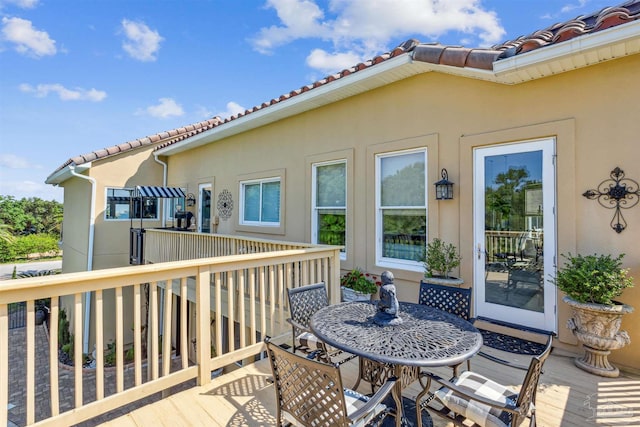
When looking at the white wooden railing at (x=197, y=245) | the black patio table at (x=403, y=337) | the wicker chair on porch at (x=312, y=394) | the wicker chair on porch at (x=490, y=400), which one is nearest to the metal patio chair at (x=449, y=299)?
the black patio table at (x=403, y=337)

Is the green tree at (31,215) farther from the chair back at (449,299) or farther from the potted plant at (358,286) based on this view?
the chair back at (449,299)

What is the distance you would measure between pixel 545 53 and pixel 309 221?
13.8ft

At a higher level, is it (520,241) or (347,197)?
(347,197)

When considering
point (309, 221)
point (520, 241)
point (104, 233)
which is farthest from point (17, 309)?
point (520, 241)

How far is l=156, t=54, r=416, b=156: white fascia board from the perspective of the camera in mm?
4391

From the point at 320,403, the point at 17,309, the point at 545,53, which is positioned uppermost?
the point at 545,53

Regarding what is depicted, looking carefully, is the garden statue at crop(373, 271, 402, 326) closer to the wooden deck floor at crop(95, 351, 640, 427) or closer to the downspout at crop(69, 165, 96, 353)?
the wooden deck floor at crop(95, 351, 640, 427)

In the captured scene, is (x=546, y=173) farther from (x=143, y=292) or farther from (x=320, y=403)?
(x=143, y=292)

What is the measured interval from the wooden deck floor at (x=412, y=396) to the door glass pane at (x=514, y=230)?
0.89m

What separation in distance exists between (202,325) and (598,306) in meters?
3.56

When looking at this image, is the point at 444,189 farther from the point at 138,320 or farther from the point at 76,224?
the point at 76,224

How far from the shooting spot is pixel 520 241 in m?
3.67

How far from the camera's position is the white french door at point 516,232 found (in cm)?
346

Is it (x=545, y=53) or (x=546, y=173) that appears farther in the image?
(x=546, y=173)
